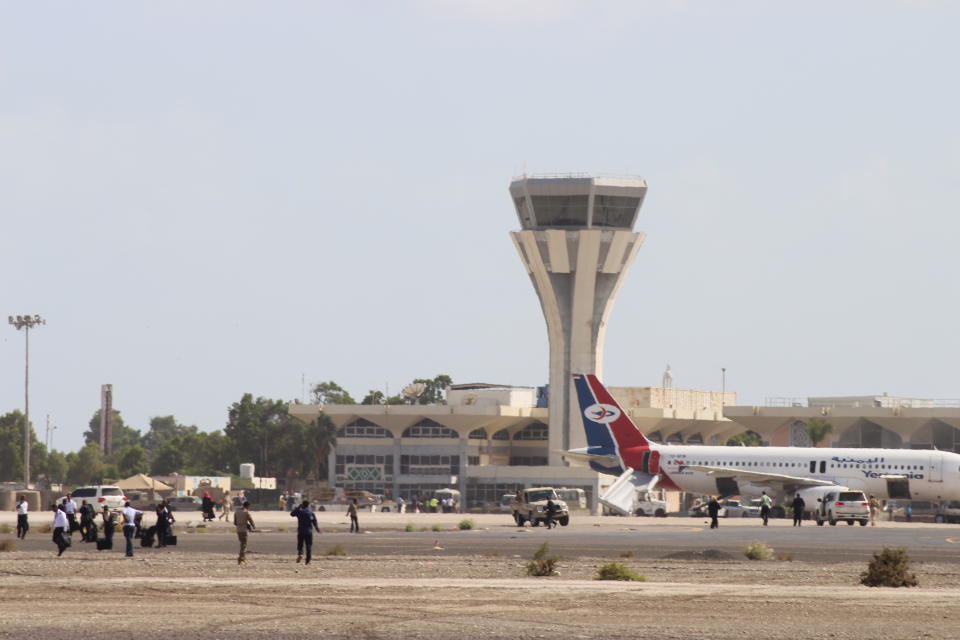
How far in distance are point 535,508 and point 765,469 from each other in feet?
57.4

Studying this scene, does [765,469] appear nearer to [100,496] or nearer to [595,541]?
[595,541]

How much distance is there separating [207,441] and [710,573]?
145 meters

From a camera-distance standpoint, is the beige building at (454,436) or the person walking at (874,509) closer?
the person walking at (874,509)

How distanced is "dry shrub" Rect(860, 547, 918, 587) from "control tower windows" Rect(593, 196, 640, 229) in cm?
8882

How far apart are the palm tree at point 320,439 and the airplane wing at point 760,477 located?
75.0 m

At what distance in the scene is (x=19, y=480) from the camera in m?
169

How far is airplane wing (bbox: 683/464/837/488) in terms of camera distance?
77875 millimetres

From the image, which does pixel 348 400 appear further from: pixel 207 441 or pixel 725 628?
pixel 725 628

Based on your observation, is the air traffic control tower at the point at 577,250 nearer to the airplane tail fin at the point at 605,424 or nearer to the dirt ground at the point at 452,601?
the airplane tail fin at the point at 605,424

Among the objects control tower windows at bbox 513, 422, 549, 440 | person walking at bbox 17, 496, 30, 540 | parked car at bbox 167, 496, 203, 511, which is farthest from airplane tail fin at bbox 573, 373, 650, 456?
→ control tower windows at bbox 513, 422, 549, 440

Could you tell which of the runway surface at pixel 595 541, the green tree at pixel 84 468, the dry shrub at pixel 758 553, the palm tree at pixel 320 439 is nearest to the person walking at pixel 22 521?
the runway surface at pixel 595 541

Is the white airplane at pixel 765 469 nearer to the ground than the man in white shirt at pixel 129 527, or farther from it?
farther from it

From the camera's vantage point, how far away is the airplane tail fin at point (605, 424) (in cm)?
8669

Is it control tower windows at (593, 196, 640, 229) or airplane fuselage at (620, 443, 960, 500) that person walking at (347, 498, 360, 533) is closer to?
airplane fuselage at (620, 443, 960, 500)
